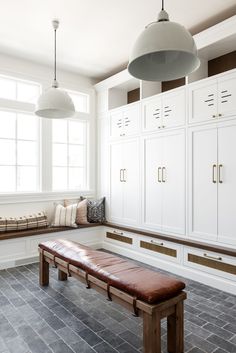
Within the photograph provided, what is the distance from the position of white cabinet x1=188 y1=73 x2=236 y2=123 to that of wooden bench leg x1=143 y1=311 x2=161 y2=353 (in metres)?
2.37

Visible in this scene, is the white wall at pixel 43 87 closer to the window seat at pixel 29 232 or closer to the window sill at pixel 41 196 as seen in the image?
the window sill at pixel 41 196

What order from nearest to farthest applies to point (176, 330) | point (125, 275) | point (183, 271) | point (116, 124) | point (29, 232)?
point (176, 330) → point (125, 275) → point (183, 271) → point (29, 232) → point (116, 124)

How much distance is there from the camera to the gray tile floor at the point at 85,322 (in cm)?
213

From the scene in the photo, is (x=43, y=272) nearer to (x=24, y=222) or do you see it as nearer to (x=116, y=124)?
(x=24, y=222)

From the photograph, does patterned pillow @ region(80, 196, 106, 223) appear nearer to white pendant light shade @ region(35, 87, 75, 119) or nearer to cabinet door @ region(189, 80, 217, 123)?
cabinet door @ region(189, 80, 217, 123)

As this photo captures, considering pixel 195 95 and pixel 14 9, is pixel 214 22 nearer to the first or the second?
pixel 195 95

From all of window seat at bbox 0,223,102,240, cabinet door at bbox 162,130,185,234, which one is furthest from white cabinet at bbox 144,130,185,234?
window seat at bbox 0,223,102,240

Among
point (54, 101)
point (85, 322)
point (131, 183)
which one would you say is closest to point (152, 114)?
point (131, 183)

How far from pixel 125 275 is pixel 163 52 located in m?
1.70

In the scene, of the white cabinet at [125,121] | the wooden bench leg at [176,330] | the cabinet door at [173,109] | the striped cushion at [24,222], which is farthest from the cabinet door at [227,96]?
the striped cushion at [24,222]

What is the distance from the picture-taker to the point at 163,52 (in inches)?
71.2

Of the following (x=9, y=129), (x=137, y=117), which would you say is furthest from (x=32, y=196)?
(x=137, y=117)

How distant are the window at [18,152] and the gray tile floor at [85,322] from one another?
170 centimetres

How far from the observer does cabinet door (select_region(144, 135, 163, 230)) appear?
4004mm
